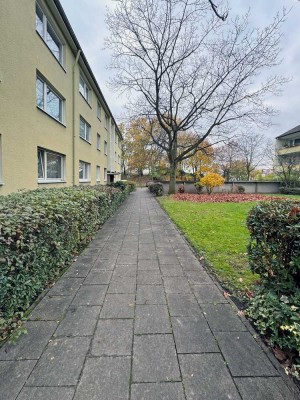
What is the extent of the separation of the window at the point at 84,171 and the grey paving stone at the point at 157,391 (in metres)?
11.9

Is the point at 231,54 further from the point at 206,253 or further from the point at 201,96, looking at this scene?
the point at 206,253

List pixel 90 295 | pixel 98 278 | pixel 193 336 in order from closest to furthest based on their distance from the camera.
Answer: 1. pixel 193 336
2. pixel 90 295
3. pixel 98 278

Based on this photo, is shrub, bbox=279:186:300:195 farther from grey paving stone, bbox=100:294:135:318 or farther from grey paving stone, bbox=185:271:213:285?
grey paving stone, bbox=100:294:135:318

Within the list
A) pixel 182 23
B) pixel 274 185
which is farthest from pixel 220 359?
pixel 274 185

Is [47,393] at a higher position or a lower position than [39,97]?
lower

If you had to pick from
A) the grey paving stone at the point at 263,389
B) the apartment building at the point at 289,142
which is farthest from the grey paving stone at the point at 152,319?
the apartment building at the point at 289,142

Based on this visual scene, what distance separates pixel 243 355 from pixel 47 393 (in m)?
1.64

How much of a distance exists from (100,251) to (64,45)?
9.75 meters

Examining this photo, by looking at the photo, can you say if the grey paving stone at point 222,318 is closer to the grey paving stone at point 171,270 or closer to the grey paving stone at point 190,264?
the grey paving stone at point 171,270

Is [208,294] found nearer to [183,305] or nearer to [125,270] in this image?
[183,305]

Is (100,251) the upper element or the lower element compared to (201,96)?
lower

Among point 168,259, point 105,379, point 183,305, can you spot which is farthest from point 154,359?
point 168,259

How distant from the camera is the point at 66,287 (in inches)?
119

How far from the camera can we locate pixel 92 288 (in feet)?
9.93
